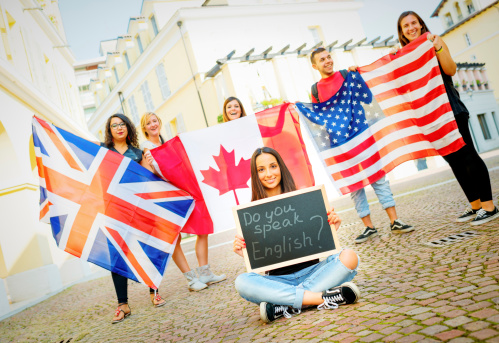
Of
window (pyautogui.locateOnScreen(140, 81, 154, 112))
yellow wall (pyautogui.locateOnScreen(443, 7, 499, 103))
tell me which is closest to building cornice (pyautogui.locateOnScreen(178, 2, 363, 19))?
window (pyautogui.locateOnScreen(140, 81, 154, 112))

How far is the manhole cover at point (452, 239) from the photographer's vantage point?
373 cm

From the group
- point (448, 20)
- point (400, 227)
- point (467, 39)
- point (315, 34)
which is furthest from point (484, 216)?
point (448, 20)

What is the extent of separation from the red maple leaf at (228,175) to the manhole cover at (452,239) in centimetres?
237

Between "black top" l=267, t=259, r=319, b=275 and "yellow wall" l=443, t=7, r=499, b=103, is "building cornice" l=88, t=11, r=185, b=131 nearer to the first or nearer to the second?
"black top" l=267, t=259, r=319, b=275

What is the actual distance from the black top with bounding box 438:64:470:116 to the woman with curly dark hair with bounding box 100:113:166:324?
3744 millimetres

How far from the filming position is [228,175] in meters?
5.28

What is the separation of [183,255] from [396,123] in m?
3.21

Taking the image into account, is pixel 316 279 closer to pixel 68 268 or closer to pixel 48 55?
pixel 68 268

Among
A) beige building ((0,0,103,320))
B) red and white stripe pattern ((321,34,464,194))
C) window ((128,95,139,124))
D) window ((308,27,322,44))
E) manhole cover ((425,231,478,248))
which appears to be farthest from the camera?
window ((128,95,139,124))

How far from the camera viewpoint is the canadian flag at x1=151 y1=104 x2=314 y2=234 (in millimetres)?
5141

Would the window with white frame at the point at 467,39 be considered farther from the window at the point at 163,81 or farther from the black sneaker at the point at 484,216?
the black sneaker at the point at 484,216

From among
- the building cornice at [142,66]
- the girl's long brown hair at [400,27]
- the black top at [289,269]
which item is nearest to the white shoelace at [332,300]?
the black top at [289,269]

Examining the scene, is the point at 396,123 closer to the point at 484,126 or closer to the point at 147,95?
the point at 147,95

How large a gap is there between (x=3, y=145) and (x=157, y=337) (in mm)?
7699
